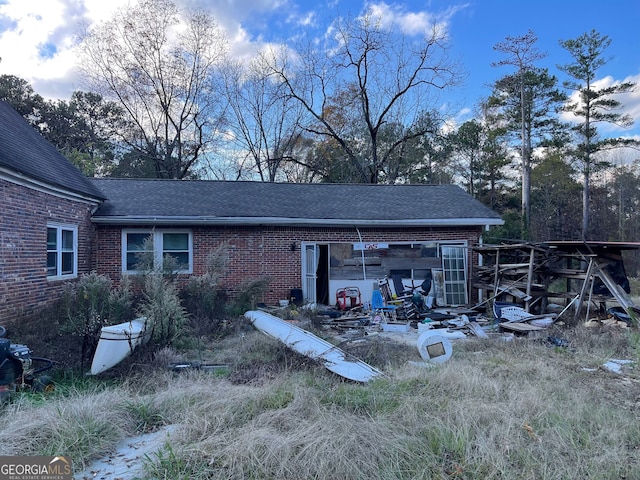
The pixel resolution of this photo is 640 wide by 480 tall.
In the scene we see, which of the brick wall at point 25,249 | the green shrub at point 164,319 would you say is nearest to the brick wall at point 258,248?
the brick wall at point 25,249

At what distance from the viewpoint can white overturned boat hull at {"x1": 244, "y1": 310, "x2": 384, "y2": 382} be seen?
18.2 feet

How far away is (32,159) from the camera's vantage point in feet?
30.5

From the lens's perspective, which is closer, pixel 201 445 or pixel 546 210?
pixel 201 445

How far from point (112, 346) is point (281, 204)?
26.5 feet

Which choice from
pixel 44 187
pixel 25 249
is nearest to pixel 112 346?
pixel 25 249

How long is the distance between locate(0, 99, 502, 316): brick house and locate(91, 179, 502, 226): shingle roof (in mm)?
33

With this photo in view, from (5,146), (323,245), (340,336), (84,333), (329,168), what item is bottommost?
(340,336)

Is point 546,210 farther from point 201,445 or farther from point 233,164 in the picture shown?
point 201,445

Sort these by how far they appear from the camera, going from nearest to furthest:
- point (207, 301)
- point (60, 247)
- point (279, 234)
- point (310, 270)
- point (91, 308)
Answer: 1. point (91, 308)
2. point (207, 301)
3. point (60, 247)
4. point (279, 234)
5. point (310, 270)

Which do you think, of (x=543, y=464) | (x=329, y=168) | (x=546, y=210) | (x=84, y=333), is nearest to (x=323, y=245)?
(x=84, y=333)

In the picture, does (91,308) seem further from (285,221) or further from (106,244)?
(285,221)

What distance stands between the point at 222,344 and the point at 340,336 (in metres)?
2.49

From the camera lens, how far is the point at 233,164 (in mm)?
28609

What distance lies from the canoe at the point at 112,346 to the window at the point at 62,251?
4725mm
